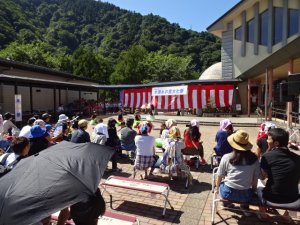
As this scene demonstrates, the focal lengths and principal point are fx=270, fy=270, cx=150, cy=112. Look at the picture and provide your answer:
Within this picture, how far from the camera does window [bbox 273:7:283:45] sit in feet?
47.4

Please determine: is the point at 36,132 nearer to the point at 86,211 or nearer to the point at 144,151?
the point at 144,151

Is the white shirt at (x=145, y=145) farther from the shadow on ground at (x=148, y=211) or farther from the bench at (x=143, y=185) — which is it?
the shadow on ground at (x=148, y=211)

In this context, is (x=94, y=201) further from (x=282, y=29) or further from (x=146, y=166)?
(x=282, y=29)

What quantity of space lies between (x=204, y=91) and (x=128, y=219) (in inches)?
676

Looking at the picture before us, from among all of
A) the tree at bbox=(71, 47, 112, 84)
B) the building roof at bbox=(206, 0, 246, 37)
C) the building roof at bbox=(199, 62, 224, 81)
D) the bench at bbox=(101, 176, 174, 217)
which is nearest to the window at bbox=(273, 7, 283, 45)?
the building roof at bbox=(206, 0, 246, 37)

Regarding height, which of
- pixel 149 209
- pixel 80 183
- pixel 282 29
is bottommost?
pixel 149 209

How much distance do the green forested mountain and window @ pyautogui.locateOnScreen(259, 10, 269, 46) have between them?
2702 centimetres

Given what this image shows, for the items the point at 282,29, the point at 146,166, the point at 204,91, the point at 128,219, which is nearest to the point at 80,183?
the point at 128,219

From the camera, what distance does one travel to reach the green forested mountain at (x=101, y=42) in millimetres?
44844

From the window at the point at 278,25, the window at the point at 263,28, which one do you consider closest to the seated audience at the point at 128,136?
the window at the point at 278,25

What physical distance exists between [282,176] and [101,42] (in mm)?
78626

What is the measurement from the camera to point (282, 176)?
13.1 ft

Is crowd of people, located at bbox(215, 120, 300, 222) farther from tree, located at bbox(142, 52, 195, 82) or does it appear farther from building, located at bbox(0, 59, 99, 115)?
tree, located at bbox(142, 52, 195, 82)

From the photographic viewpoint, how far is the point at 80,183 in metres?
2.61
